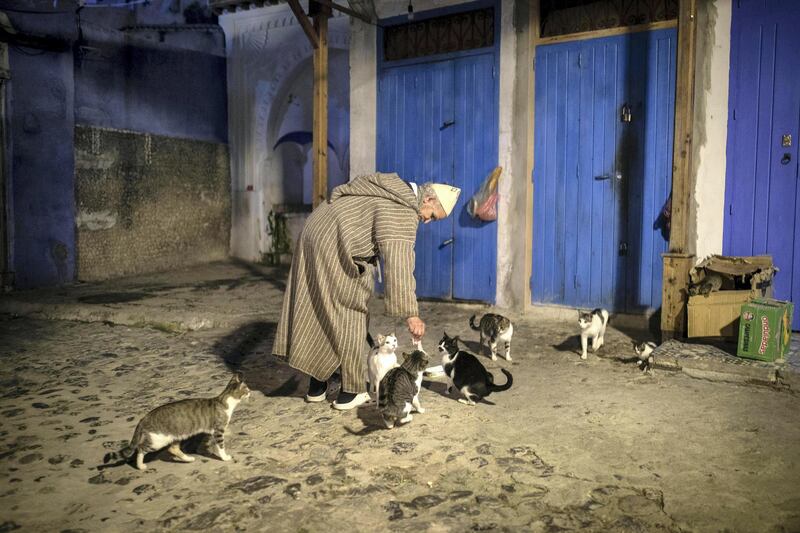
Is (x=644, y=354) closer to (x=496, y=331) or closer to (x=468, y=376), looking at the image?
(x=496, y=331)

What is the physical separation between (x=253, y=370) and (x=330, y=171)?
719cm

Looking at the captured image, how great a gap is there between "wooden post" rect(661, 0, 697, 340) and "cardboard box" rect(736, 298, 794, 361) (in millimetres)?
819

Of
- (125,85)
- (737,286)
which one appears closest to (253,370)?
(737,286)

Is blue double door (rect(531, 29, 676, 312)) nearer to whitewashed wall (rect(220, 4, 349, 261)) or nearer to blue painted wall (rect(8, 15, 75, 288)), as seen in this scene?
whitewashed wall (rect(220, 4, 349, 261))

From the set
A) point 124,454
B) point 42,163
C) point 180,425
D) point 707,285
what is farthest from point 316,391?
point 42,163

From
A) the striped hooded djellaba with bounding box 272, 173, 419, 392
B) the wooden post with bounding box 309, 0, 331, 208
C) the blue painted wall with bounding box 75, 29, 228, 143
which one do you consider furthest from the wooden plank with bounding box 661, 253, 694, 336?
the blue painted wall with bounding box 75, 29, 228, 143

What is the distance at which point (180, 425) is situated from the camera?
316cm

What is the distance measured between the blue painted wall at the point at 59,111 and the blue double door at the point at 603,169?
659cm

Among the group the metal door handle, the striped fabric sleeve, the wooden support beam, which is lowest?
the striped fabric sleeve

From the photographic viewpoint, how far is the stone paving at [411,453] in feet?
8.98

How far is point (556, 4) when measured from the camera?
713 cm

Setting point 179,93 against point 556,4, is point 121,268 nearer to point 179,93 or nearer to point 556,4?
point 179,93

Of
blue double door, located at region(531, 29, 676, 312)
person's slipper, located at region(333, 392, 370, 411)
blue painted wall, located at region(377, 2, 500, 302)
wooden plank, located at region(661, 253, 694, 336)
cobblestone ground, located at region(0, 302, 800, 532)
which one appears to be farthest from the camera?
blue painted wall, located at region(377, 2, 500, 302)

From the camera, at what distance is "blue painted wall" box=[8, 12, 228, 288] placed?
8.78 m
